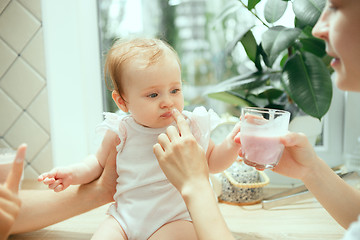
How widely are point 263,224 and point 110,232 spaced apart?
589mm

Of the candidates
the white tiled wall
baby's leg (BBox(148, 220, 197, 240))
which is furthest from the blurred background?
baby's leg (BBox(148, 220, 197, 240))

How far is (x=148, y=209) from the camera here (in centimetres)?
101

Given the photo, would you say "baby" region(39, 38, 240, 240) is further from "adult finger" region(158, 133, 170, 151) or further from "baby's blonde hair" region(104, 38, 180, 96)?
"adult finger" region(158, 133, 170, 151)

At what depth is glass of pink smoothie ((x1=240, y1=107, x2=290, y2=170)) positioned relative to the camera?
86 cm

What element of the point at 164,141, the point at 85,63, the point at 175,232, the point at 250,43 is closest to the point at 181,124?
the point at 164,141

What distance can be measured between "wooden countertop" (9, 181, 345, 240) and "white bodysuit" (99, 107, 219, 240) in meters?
0.25

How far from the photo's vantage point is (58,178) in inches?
42.6

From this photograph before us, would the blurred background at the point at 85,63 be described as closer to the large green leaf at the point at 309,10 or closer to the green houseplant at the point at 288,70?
the green houseplant at the point at 288,70

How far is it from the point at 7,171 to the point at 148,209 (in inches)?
19.7

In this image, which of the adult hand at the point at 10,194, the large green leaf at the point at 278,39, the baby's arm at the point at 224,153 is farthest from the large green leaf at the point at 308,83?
the adult hand at the point at 10,194

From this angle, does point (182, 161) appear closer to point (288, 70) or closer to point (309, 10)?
point (288, 70)

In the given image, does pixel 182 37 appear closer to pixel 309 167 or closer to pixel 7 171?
pixel 309 167

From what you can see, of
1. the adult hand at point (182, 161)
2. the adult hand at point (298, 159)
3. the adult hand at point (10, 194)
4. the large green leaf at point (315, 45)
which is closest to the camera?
the adult hand at point (10, 194)

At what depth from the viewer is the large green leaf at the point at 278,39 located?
49.1 inches
